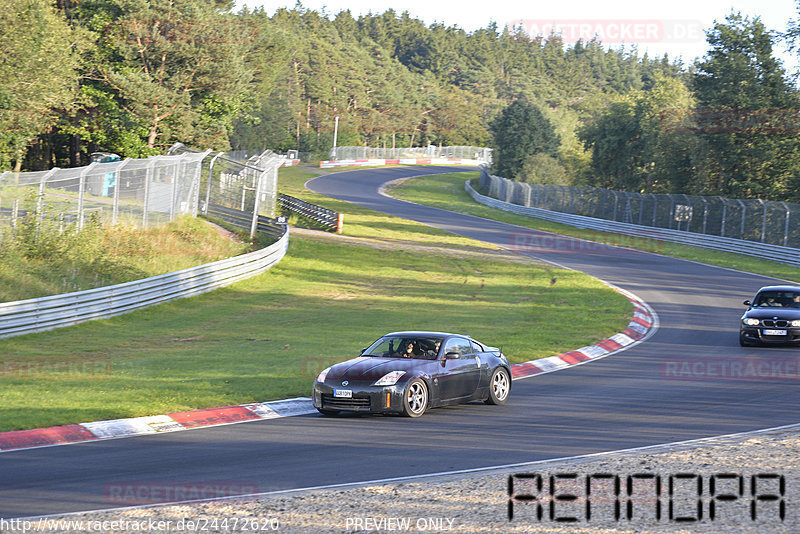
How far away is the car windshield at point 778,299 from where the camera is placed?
21.5 m

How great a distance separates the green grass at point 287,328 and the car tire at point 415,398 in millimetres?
2418

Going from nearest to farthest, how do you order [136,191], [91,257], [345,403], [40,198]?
1. [345,403]
2. [40,198]
3. [91,257]
4. [136,191]

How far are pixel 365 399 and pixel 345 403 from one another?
1.08 ft

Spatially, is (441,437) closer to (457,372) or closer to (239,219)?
(457,372)

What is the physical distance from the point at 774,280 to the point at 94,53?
3567 centimetres

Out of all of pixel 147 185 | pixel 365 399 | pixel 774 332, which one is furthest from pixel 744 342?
pixel 147 185

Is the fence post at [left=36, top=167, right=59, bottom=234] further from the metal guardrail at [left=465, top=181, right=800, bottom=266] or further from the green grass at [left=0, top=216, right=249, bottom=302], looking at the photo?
the metal guardrail at [left=465, top=181, right=800, bottom=266]

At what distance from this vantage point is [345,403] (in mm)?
12500

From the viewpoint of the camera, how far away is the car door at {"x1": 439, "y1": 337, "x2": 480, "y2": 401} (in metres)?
13.3

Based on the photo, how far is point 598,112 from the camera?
89.8 metres

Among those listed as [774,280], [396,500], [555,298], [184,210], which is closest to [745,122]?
[774,280]

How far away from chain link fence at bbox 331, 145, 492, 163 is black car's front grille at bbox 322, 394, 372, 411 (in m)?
102

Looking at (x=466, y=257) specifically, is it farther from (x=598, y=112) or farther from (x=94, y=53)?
(x=598, y=112)

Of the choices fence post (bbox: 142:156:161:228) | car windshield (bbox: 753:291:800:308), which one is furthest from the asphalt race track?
fence post (bbox: 142:156:161:228)
